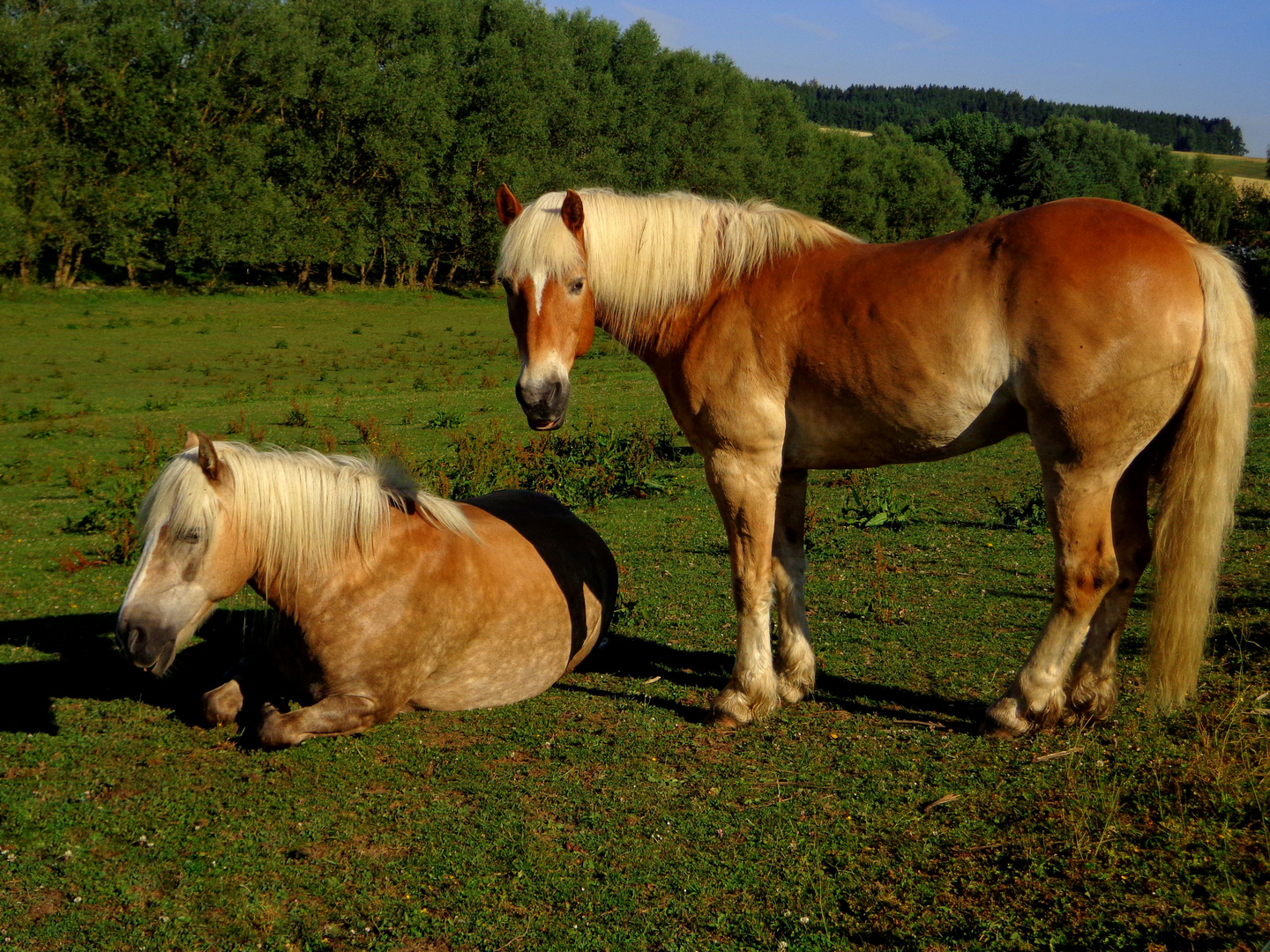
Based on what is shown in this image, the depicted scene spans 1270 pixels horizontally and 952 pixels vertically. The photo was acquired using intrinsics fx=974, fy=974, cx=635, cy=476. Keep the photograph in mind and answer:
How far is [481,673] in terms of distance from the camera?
17.2 ft

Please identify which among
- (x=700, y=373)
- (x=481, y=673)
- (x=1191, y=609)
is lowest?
(x=481, y=673)

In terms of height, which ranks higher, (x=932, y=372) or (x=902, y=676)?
(x=932, y=372)

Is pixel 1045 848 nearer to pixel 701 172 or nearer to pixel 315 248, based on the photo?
pixel 315 248

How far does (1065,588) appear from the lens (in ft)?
14.8

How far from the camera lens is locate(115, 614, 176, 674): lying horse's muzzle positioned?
4.26 metres

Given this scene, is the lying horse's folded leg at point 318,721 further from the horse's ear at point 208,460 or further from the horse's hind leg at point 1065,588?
the horse's hind leg at point 1065,588

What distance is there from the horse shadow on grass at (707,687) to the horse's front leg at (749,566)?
0.25 metres

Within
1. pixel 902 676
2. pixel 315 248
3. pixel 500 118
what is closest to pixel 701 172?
pixel 500 118

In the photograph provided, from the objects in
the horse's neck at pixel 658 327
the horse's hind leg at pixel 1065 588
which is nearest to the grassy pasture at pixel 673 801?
the horse's hind leg at pixel 1065 588

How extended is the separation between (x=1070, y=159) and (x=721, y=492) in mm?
91177

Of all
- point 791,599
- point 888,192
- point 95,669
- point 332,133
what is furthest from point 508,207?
point 888,192

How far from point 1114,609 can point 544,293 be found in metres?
3.16

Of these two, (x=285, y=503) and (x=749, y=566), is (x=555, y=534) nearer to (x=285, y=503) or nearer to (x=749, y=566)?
(x=749, y=566)

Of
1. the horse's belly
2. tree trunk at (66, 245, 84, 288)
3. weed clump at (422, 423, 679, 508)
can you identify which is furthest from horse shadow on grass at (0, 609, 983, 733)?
tree trunk at (66, 245, 84, 288)
